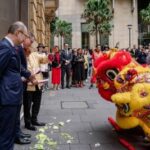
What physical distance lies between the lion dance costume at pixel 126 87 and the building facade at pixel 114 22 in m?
57.1

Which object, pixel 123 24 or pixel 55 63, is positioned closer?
pixel 55 63

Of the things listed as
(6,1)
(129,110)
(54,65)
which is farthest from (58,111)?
(54,65)

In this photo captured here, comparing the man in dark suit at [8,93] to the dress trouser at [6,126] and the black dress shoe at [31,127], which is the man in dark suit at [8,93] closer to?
the dress trouser at [6,126]

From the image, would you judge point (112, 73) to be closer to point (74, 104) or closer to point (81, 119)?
point (81, 119)

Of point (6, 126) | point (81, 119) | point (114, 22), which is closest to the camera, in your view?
point (6, 126)

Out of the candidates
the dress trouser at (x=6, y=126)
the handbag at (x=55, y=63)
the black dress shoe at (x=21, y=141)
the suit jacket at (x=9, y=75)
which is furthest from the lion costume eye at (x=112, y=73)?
the handbag at (x=55, y=63)

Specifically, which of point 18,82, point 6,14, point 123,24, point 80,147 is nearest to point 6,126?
point 18,82

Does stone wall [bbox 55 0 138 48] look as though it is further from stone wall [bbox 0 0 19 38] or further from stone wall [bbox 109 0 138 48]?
stone wall [bbox 0 0 19 38]

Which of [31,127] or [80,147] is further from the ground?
[31,127]

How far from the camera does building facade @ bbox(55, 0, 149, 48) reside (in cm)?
6719

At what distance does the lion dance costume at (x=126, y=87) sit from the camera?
7.76m

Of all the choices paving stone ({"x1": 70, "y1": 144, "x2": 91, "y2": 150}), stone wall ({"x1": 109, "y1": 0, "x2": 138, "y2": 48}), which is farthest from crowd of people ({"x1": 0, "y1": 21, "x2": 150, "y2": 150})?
stone wall ({"x1": 109, "y1": 0, "x2": 138, "y2": 48})

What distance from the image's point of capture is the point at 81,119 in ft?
36.0

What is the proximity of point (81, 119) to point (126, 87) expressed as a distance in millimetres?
3047
